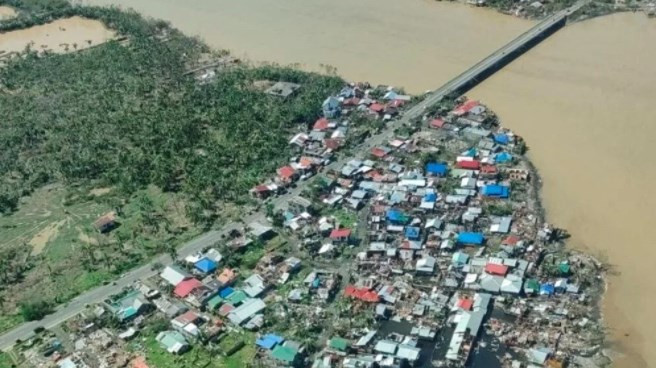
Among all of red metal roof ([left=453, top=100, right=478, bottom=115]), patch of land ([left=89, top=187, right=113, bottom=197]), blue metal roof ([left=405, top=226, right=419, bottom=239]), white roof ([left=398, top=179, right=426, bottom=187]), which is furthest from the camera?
red metal roof ([left=453, top=100, right=478, bottom=115])

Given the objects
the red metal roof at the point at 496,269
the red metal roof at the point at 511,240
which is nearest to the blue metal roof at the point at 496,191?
the red metal roof at the point at 511,240

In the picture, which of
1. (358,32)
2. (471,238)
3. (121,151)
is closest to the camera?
(471,238)

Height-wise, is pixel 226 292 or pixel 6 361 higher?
pixel 226 292

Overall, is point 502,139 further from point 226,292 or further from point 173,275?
point 173,275

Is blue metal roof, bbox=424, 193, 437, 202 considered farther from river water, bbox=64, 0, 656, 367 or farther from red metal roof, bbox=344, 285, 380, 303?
red metal roof, bbox=344, 285, 380, 303

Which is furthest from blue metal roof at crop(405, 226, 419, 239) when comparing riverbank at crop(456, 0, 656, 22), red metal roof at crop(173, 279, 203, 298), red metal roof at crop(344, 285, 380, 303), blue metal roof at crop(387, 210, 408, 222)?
riverbank at crop(456, 0, 656, 22)

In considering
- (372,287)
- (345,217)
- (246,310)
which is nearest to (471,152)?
(345,217)

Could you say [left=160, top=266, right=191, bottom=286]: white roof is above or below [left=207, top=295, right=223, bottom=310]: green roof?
above
